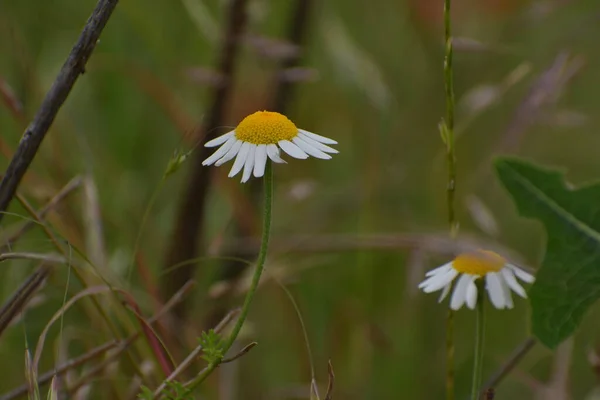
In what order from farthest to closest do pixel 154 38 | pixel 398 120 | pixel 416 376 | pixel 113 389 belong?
pixel 398 120
pixel 154 38
pixel 416 376
pixel 113 389

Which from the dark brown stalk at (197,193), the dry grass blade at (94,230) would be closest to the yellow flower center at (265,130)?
the dry grass blade at (94,230)

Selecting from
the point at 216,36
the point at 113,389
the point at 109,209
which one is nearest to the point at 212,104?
the point at 216,36

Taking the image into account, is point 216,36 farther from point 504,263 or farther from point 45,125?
point 504,263

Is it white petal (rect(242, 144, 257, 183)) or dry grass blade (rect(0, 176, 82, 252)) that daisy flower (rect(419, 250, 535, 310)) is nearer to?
white petal (rect(242, 144, 257, 183))

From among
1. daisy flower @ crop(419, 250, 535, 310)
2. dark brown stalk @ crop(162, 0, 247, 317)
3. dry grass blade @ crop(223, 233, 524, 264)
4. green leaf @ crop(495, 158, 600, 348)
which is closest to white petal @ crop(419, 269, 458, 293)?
daisy flower @ crop(419, 250, 535, 310)

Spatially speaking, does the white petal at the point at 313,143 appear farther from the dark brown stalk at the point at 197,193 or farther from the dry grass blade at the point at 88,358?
the dark brown stalk at the point at 197,193

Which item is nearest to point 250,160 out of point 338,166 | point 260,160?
point 260,160
